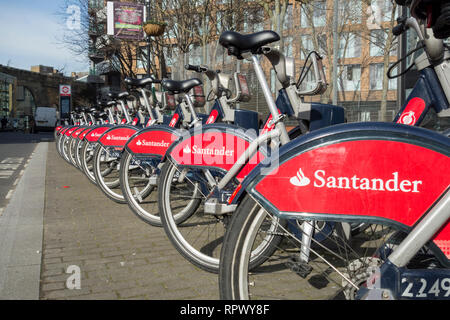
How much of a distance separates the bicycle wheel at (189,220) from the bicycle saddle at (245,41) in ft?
3.55

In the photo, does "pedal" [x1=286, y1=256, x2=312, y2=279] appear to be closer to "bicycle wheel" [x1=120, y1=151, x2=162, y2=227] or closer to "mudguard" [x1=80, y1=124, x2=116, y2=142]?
"bicycle wheel" [x1=120, y1=151, x2=162, y2=227]

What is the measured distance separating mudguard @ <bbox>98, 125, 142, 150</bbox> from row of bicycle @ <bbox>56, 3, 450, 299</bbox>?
3.67ft

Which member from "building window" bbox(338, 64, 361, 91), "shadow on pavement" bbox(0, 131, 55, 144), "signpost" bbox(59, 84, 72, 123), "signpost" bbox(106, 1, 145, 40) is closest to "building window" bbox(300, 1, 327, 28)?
"building window" bbox(338, 64, 361, 91)

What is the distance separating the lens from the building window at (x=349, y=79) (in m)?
7.88

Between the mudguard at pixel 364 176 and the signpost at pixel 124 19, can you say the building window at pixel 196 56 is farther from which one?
the mudguard at pixel 364 176

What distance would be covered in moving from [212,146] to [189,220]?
0.87 metres

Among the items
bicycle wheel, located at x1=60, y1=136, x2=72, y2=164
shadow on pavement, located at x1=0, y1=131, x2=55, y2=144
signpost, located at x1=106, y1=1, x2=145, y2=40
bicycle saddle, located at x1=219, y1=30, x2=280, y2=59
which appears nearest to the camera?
bicycle saddle, located at x1=219, y1=30, x2=280, y2=59

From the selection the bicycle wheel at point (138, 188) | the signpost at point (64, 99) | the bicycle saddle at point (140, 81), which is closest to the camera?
the bicycle wheel at point (138, 188)

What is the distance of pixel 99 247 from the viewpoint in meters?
4.19

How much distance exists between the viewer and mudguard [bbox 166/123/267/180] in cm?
347

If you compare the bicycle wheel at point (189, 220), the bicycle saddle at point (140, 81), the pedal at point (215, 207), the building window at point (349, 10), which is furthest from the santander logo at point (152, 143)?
the building window at point (349, 10)
